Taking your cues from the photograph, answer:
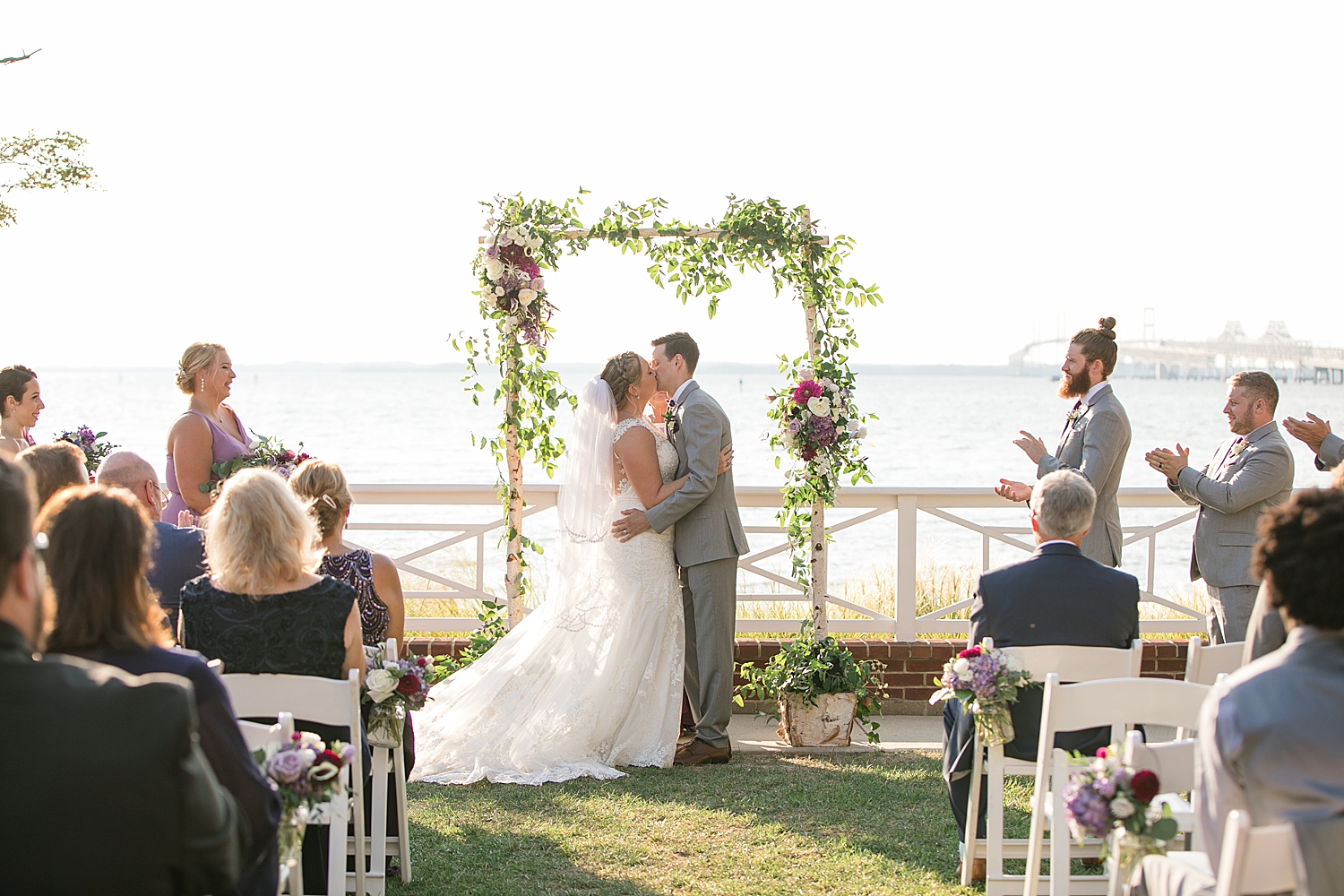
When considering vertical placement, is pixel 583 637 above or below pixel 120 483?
below

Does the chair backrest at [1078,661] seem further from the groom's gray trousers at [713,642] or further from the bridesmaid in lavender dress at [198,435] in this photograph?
the bridesmaid in lavender dress at [198,435]

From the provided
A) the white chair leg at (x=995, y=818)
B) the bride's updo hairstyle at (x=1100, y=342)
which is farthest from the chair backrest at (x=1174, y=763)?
the bride's updo hairstyle at (x=1100, y=342)

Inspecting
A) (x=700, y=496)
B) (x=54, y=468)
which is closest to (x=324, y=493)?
(x=54, y=468)

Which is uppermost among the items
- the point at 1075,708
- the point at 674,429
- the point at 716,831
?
the point at 674,429

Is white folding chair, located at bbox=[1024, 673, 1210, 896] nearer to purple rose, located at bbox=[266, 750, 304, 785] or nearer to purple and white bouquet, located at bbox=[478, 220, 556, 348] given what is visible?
purple rose, located at bbox=[266, 750, 304, 785]

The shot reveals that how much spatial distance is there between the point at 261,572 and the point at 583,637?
8.85 feet

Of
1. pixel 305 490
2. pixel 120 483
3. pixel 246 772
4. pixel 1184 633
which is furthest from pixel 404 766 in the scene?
pixel 1184 633

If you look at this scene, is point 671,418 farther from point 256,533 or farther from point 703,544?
point 256,533

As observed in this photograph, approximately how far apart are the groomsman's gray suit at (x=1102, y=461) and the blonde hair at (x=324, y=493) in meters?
3.19

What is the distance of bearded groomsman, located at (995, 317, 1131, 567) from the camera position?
5.47 meters

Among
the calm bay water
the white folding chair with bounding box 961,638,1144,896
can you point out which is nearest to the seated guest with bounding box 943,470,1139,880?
the white folding chair with bounding box 961,638,1144,896

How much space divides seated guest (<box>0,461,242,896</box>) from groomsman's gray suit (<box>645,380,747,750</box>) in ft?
13.5

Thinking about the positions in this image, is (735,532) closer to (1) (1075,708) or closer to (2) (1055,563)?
(2) (1055,563)

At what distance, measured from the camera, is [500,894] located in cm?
409
